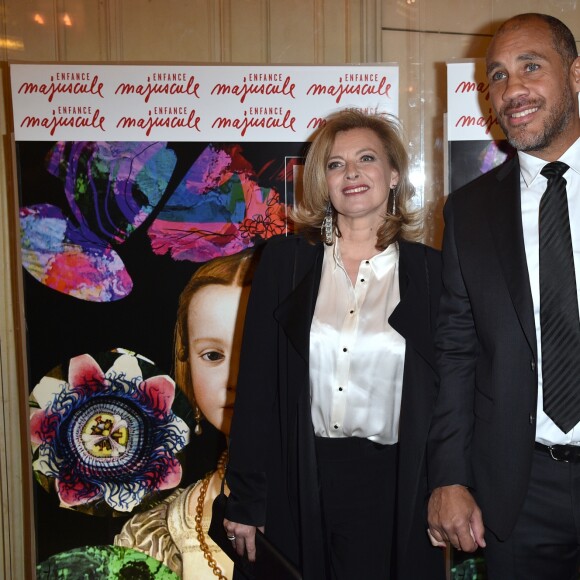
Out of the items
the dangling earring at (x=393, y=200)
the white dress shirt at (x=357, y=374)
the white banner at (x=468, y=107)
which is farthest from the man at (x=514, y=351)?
the white banner at (x=468, y=107)

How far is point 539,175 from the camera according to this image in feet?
6.01

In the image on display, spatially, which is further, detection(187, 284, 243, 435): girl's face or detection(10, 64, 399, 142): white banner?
detection(187, 284, 243, 435): girl's face

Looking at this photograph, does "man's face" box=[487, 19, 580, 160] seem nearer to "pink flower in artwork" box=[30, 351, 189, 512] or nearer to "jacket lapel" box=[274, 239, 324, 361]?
"jacket lapel" box=[274, 239, 324, 361]

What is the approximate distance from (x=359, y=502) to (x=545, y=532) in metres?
0.49

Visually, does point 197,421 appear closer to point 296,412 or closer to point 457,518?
point 296,412

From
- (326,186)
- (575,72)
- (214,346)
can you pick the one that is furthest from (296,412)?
(575,72)

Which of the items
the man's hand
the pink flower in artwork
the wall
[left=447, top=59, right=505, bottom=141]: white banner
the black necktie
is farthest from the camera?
the wall

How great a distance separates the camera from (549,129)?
179 cm

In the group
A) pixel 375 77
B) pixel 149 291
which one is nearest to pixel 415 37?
pixel 375 77


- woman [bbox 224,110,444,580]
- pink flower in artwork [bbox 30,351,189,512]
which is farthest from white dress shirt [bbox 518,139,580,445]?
pink flower in artwork [bbox 30,351,189,512]

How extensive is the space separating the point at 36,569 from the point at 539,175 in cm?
249

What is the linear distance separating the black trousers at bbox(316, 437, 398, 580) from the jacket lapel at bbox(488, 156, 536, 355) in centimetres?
54

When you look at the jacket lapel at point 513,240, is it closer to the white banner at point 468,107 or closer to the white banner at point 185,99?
the white banner at point 468,107

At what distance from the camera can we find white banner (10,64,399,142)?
281 centimetres
